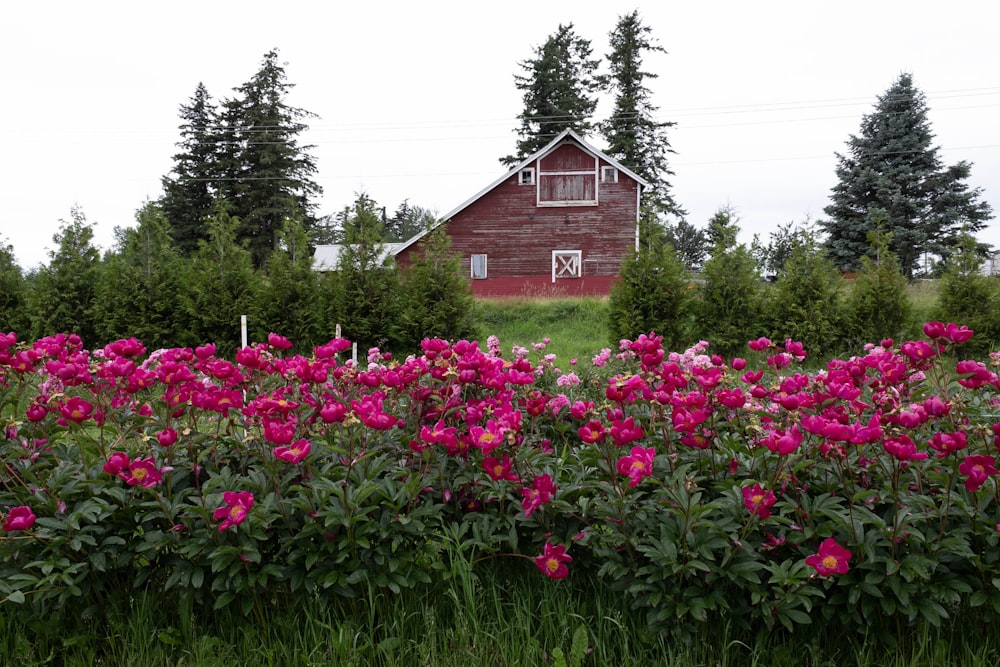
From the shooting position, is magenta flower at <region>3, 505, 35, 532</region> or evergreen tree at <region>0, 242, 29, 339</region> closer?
magenta flower at <region>3, 505, 35, 532</region>

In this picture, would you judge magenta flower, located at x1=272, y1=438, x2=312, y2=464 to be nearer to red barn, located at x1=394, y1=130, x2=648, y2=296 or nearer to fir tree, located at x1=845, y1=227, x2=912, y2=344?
fir tree, located at x1=845, y1=227, x2=912, y2=344

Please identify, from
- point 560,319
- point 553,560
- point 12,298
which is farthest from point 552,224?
point 553,560

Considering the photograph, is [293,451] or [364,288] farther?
[364,288]

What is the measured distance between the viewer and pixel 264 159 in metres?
28.5

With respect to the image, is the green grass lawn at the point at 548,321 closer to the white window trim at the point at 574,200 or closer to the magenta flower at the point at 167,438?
the white window trim at the point at 574,200

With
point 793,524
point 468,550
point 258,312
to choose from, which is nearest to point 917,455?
point 793,524

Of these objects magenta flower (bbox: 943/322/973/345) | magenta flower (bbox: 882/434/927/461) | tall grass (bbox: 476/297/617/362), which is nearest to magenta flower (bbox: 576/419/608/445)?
magenta flower (bbox: 882/434/927/461)

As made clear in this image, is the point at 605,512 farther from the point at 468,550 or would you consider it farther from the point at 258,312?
the point at 258,312

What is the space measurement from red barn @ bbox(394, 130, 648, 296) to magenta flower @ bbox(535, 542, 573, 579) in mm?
17405

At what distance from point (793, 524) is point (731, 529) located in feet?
0.63

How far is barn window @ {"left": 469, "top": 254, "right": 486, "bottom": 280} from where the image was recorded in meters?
19.7

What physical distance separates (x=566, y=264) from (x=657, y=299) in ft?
33.0

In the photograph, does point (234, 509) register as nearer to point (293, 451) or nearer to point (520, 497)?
point (293, 451)

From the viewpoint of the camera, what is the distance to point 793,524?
160 centimetres
